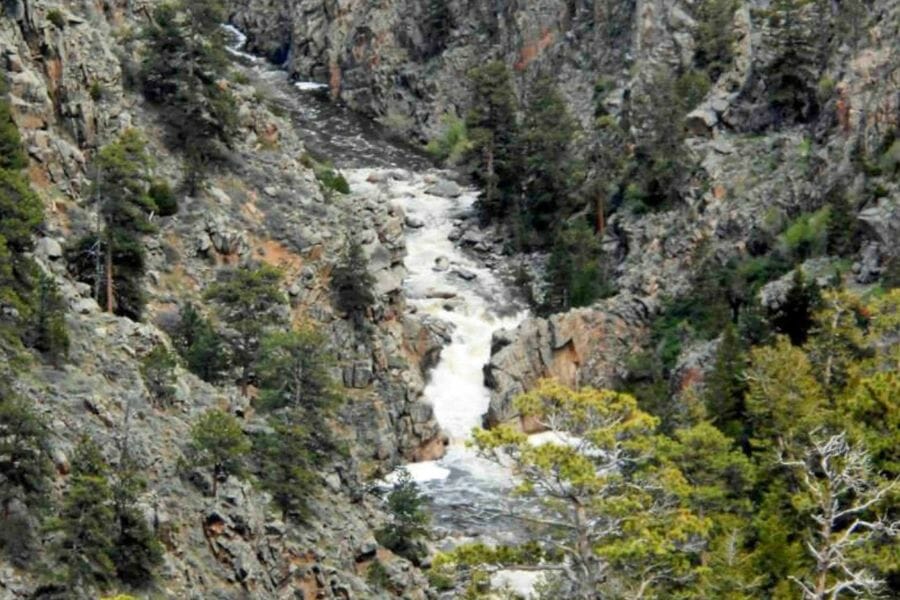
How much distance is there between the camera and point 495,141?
421 feet

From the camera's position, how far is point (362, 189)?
131 meters

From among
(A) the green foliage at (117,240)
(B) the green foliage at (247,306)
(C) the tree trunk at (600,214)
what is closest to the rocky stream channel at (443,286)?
(C) the tree trunk at (600,214)

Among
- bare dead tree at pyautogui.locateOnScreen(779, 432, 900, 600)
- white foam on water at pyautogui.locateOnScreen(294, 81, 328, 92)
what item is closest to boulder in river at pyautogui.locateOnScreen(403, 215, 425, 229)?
white foam on water at pyautogui.locateOnScreen(294, 81, 328, 92)

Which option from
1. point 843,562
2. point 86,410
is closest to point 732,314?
point 86,410

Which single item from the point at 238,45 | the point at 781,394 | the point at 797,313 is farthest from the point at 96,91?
the point at 238,45

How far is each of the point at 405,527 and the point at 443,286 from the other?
40.6 m

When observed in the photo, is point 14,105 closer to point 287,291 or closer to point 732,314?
point 287,291

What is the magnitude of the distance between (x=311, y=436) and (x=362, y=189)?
56275 mm

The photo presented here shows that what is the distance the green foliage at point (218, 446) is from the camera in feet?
210

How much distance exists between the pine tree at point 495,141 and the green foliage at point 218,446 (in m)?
61.8

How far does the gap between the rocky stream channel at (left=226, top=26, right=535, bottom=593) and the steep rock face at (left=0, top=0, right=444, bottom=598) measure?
2628mm

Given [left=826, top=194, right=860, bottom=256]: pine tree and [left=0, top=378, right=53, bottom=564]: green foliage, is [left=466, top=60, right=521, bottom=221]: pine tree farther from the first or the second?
[left=0, top=378, right=53, bottom=564]: green foliage

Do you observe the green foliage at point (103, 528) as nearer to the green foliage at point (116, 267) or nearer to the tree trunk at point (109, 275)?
the tree trunk at point (109, 275)

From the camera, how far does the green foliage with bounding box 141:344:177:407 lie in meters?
68.1
